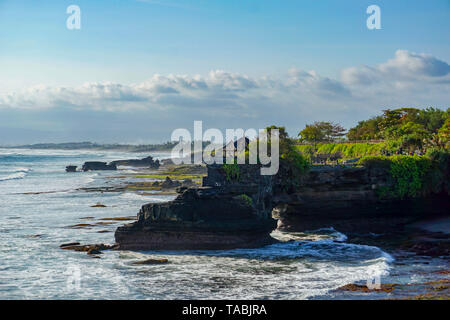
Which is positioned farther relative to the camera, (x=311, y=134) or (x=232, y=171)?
(x=311, y=134)

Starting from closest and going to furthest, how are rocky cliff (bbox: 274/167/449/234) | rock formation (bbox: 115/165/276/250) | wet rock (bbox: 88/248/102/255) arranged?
wet rock (bbox: 88/248/102/255) < rock formation (bbox: 115/165/276/250) < rocky cliff (bbox: 274/167/449/234)

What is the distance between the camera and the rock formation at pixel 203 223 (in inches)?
976

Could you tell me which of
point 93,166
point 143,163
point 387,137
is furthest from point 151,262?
point 143,163

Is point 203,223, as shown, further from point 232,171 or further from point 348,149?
point 348,149

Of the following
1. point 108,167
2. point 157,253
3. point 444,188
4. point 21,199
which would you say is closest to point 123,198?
point 21,199

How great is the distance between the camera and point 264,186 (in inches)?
1141

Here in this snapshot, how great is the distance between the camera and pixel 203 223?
25.0m

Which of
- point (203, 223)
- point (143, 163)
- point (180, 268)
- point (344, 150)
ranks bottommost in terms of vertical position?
point (180, 268)

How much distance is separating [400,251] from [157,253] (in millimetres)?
12949

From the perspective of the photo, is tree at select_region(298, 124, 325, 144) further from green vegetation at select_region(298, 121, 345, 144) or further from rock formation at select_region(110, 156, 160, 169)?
rock formation at select_region(110, 156, 160, 169)

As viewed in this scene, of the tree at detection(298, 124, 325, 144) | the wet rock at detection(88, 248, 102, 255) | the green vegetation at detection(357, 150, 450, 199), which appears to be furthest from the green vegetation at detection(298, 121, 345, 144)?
the wet rock at detection(88, 248, 102, 255)

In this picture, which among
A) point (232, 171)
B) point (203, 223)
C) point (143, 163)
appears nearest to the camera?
point (203, 223)

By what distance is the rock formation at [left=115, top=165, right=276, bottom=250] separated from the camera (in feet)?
81.3

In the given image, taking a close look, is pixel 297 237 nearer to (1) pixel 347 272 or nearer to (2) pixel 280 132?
(2) pixel 280 132
